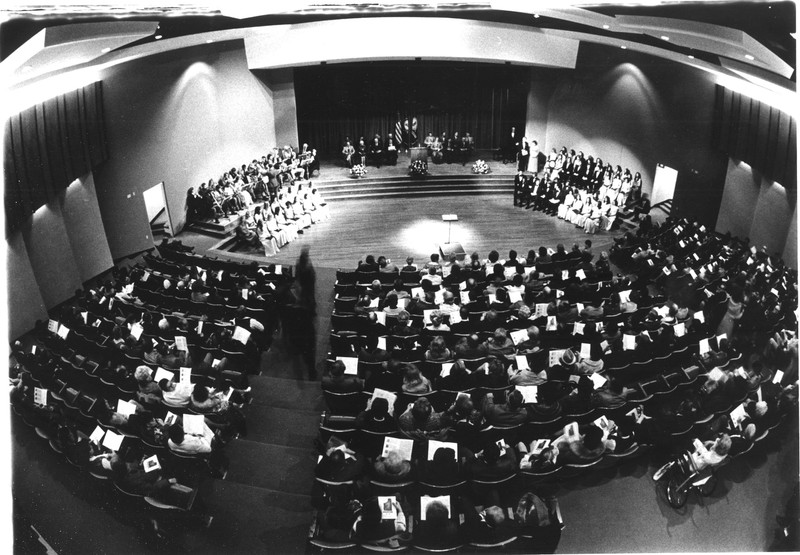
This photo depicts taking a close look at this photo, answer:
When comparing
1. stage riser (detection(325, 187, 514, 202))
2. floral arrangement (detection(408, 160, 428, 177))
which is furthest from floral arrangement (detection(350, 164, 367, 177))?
floral arrangement (detection(408, 160, 428, 177))

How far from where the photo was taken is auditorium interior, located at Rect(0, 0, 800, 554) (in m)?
6.51

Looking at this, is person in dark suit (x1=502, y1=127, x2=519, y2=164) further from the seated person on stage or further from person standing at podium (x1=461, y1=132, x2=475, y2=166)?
the seated person on stage

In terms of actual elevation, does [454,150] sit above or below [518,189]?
above

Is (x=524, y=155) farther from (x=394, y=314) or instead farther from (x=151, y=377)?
(x=151, y=377)

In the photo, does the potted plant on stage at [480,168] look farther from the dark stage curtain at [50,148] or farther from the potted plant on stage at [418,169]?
the dark stage curtain at [50,148]

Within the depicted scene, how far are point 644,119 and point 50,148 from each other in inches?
632

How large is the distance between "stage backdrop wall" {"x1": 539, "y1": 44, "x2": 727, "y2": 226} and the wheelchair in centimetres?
1054

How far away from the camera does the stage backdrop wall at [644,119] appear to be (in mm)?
15477

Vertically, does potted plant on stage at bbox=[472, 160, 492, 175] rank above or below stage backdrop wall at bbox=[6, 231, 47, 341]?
below

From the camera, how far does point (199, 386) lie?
743cm

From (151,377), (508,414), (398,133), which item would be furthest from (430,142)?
(508,414)

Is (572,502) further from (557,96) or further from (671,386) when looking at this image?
(557,96)

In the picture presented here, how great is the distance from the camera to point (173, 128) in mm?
16359

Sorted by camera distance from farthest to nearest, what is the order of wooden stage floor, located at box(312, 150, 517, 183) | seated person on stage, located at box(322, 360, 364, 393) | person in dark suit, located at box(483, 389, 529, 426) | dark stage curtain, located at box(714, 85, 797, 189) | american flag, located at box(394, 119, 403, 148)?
american flag, located at box(394, 119, 403, 148)
wooden stage floor, located at box(312, 150, 517, 183)
dark stage curtain, located at box(714, 85, 797, 189)
seated person on stage, located at box(322, 360, 364, 393)
person in dark suit, located at box(483, 389, 529, 426)
